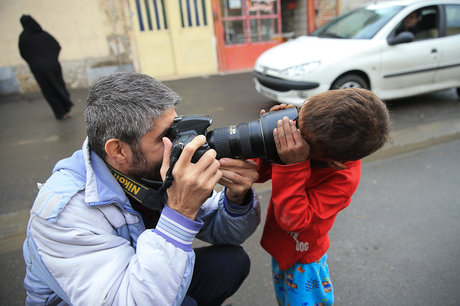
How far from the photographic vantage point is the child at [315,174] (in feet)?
3.64

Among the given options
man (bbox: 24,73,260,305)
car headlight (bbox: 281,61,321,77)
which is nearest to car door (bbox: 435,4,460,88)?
car headlight (bbox: 281,61,321,77)

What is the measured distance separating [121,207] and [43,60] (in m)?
5.34

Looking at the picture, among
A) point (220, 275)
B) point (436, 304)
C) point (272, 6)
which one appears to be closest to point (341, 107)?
point (220, 275)

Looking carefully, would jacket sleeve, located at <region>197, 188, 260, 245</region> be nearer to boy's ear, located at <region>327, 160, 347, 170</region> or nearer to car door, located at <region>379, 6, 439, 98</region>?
boy's ear, located at <region>327, 160, 347, 170</region>

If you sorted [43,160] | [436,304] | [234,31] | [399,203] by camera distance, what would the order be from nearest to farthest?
[436,304] → [399,203] → [43,160] → [234,31]

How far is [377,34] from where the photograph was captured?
4406mm

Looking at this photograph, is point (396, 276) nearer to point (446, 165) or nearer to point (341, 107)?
point (341, 107)

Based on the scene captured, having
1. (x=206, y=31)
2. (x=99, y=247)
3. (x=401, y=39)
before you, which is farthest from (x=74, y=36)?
(x=99, y=247)

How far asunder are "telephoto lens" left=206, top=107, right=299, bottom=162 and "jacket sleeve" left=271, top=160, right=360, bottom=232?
9 centimetres

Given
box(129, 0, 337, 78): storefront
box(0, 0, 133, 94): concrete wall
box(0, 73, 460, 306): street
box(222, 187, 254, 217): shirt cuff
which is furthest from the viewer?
box(129, 0, 337, 78): storefront

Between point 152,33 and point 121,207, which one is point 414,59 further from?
point 152,33

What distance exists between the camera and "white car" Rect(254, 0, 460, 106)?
4246 mm

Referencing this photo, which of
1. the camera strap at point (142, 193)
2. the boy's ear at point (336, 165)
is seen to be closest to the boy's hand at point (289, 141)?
the boy's ear at point (336, 165)

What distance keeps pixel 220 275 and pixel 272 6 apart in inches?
332
